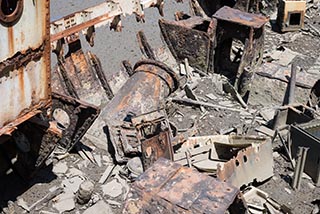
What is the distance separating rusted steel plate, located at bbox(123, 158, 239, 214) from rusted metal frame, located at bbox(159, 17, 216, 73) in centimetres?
542

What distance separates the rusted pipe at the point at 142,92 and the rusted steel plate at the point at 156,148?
1007 millimetres

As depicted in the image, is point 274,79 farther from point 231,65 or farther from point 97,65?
point 97,65

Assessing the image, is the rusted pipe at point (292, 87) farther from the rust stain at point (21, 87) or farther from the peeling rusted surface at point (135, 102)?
the rust stain at point (21, 87)

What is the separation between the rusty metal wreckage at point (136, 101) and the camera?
661cm

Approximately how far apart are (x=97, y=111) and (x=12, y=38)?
2.10 metres

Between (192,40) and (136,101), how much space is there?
2534mm

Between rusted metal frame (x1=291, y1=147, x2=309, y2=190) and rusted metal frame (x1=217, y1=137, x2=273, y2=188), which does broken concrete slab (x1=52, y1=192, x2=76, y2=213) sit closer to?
rusted metal frame (x1=217, y1=137, x2=273, y2=188)

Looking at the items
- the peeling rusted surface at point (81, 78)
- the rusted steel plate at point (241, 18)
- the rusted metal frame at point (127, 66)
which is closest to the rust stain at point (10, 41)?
the peeling rusted surface at point (81, 78)

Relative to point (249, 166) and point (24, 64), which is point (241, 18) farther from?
point (24, 64)

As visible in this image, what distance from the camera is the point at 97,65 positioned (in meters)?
10.7

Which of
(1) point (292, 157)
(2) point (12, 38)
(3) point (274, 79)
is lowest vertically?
(1) point (292, 157)

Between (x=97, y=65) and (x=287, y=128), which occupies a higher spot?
(x=97, y=65)

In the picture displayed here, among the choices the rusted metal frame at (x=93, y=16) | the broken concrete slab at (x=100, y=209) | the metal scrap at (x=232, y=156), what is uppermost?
the rusted metal frame at (x=93, y=16)

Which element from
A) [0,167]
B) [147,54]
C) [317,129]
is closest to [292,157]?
[317,129]
